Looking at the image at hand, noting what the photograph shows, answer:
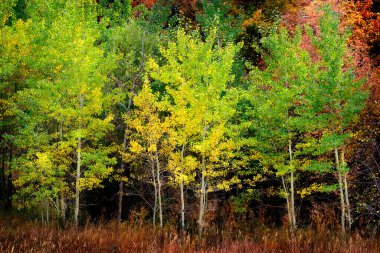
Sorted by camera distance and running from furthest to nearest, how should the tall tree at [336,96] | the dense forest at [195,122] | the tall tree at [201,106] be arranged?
the tall tree at [201,106], the dense forest at [195,122], the tall tree at [336,96]

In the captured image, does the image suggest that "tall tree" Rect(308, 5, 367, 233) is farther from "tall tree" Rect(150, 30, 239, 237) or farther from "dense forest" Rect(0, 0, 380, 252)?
"tall tree" Rect(150, 30, 239, 237)

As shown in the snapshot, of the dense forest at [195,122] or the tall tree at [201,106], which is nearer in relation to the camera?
the dense forest at [195,122]

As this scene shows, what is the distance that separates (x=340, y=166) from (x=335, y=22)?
A: 6190 mm

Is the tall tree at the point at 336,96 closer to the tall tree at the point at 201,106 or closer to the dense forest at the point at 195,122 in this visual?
the dense forest at the point at 195,122

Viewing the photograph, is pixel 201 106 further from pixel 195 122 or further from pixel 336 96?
pixel 336 96

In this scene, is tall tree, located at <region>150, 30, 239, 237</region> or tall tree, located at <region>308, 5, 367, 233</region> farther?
tall tree, located at <region>150, 30, 239, 237</region>

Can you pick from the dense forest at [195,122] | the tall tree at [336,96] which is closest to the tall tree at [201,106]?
the dense forest at [195,122]

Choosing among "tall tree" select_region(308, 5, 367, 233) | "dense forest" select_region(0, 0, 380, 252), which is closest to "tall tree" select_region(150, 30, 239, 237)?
"dense forest" select_region(0, 0, 380, 252)

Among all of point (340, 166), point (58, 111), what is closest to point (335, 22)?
point (340, 166)

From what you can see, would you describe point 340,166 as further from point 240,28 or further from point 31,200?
point 240,28

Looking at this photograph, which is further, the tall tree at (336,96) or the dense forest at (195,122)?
the dense forest at (195,122)

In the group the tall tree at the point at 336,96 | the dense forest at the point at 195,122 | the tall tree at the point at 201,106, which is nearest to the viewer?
the tall tree at the point at 336,96

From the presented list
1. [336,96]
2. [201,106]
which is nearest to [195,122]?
[201,106]

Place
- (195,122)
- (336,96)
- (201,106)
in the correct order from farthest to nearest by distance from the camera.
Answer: (201,106) < (195,122) < (336,96)
